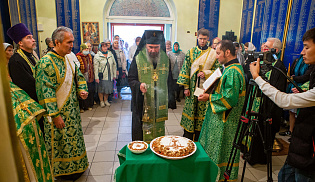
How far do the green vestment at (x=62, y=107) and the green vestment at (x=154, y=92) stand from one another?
0.87 meters

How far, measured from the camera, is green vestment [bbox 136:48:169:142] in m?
3.01

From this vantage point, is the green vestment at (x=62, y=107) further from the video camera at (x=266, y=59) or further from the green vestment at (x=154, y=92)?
the video camera at (x=266, y=59)

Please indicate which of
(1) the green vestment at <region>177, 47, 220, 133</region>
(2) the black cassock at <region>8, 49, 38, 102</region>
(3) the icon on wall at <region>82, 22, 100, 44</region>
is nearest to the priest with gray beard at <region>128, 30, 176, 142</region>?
(1) the green vestment at <region>177, 47, 220, 133</region>

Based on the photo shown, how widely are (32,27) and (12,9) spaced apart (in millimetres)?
1151

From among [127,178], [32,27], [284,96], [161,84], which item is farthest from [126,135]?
[32,27]

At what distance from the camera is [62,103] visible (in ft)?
8.20

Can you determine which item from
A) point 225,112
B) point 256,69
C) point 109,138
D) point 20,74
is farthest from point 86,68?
point 256,69

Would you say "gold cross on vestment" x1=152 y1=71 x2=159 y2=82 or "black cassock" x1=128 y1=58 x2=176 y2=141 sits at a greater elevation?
"gold cross on vestment" x1=152 y1=71 x2=159 y2=82

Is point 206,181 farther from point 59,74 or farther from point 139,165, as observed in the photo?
point 59,74

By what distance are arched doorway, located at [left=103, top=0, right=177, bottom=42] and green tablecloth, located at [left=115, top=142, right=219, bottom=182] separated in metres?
6.71

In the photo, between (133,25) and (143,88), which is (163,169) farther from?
(133,25)

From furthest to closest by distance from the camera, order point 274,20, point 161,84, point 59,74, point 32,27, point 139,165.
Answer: point 32,27 → point 274,20 → point 161,84 → point 59,74 → point 139,165

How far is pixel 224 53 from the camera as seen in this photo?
2488 mm

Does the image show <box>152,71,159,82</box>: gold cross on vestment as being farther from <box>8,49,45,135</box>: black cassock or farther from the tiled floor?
<box>8,49,45,135</box>: black cassock
